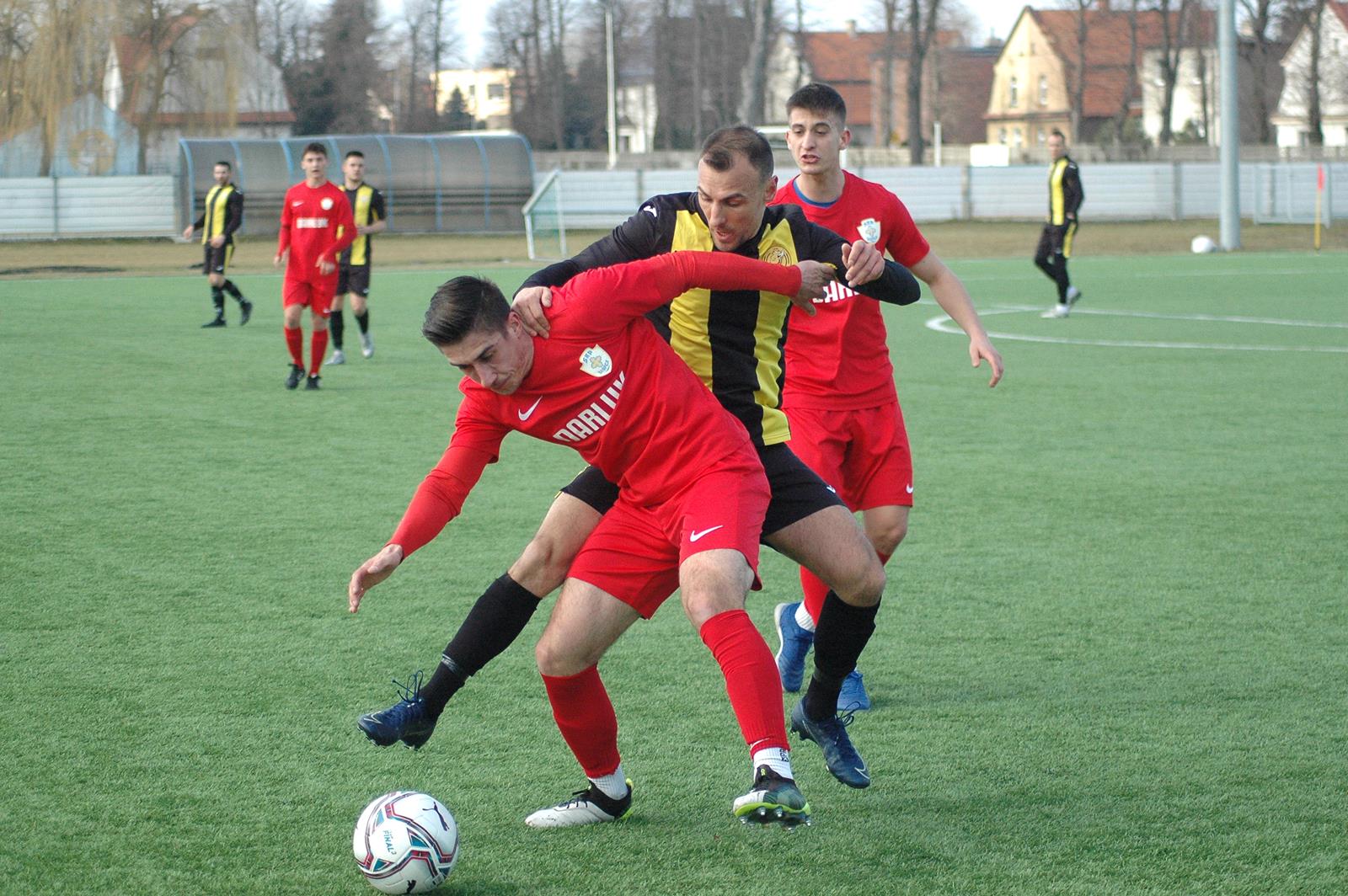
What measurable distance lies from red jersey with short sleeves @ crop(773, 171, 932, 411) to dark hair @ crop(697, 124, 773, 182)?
110 cm

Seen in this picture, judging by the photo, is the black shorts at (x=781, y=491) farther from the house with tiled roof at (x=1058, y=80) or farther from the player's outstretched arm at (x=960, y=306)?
the house with tiled roof at (x=1058, y=80)

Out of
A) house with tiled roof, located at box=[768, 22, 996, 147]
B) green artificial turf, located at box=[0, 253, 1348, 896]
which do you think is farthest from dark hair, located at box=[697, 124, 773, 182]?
house with tiled roof, located at box=[768, 22, 996, 147]

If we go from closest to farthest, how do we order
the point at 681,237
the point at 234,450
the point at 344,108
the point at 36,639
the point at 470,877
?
1. the point at 470,877
2. the point at 681,237
3. the point at 36,639
4. the point at 234,450
5. the point at 344,108

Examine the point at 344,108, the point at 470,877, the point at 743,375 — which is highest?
the point at 344,108

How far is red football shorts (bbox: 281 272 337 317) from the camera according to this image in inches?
520

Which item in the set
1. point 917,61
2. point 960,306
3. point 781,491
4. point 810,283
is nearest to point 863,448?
point 960,306

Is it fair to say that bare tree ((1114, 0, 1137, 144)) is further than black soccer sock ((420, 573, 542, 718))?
Yes

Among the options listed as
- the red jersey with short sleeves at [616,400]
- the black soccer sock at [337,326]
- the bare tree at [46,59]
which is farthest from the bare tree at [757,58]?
the red jersey with short sleeves at [616,400]

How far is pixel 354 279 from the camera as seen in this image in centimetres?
1523

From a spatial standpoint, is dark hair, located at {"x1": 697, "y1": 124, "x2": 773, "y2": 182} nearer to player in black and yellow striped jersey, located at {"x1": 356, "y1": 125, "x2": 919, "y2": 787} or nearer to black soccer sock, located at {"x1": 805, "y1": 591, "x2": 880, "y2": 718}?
player in black and yellow striped jersey, located at {"x1": 356, "y1": 125, "x2": 919, "y2": 787}

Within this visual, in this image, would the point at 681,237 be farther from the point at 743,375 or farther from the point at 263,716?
the point at 263,716

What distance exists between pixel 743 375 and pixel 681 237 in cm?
47

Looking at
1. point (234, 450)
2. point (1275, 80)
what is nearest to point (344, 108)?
point (1275, 80)

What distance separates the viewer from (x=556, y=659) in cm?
384
